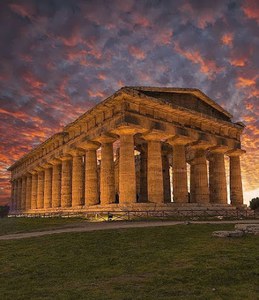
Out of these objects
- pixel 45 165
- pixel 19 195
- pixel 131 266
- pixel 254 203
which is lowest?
pixel 131 266

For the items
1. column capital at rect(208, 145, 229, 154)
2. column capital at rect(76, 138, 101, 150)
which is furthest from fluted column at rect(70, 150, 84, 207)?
column capital at rect(208, 145, 229, 154)

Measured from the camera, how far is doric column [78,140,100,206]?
39312mm

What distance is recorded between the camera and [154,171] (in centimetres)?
3522

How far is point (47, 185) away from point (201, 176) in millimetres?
26597

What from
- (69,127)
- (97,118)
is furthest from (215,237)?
(69,127)

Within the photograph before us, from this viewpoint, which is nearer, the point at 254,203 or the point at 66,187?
the point at 66,187

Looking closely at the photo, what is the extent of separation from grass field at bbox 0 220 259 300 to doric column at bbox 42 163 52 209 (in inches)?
1448

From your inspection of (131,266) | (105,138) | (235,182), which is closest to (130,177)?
(105,138)

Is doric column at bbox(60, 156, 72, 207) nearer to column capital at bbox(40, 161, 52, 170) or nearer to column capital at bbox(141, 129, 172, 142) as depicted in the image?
column capital at bbox(40, 161, 52, 170)

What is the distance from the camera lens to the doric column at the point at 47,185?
5475 cm

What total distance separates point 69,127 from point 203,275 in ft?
114

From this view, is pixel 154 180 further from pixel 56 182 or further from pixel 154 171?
pixel 56 182

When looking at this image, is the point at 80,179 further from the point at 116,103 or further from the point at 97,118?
the point at 116,103

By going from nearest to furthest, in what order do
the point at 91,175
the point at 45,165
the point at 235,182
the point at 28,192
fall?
the point at 91,175 < the point at 235,182 < the point at 45,165 < the point at 28,192
